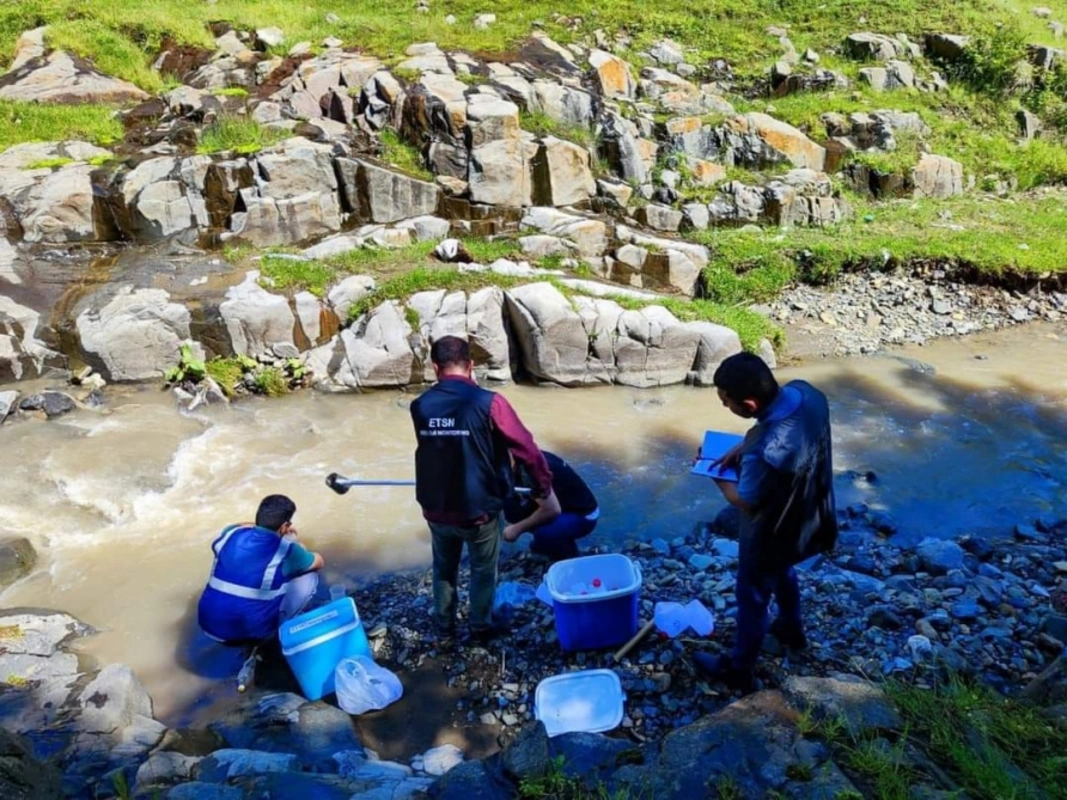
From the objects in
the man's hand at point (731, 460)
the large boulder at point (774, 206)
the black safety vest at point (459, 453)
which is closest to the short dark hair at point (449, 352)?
the black safety vest at point (459, 453)

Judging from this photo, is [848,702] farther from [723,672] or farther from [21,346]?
[21,346]

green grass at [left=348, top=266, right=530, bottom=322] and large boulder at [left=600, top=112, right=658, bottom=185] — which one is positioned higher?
large boulder at [left=600, top=112, right=658, bottom=185]

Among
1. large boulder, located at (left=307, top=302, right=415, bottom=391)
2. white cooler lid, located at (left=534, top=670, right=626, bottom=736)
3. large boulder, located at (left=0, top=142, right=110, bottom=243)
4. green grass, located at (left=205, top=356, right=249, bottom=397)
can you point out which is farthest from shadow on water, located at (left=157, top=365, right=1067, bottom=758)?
large boulder, located at (left=0, top=142, right=110, bottom=243)

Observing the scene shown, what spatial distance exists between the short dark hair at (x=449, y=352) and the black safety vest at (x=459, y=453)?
13 cm

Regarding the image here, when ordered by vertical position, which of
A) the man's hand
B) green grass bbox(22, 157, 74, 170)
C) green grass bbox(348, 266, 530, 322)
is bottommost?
green grass bbox(348, 266, 530, 322)

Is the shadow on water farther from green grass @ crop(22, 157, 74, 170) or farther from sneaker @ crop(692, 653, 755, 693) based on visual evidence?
green grass @ crop(22, 157, 74, 170)

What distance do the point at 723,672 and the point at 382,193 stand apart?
450 inches

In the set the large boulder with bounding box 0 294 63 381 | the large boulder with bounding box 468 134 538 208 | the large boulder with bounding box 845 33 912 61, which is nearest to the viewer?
the large boulder with bounding box 0 294 63 381

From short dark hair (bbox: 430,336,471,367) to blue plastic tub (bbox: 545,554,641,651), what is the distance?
154 centimetres

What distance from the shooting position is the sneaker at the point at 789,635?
4.21 m

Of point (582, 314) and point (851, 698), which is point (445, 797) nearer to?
point (851, 698)

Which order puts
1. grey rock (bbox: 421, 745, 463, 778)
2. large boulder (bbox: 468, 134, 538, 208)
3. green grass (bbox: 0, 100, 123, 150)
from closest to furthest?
grey rock (bbox: 421, 745, 463, 778) → large boulder (bbox: 468, 134, 538, 208) → green grass (bbox: 0, 100, 123, 150)

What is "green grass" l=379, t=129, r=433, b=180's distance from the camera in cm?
1378

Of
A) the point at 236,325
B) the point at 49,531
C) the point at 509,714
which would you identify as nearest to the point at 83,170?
the point at 236,325
